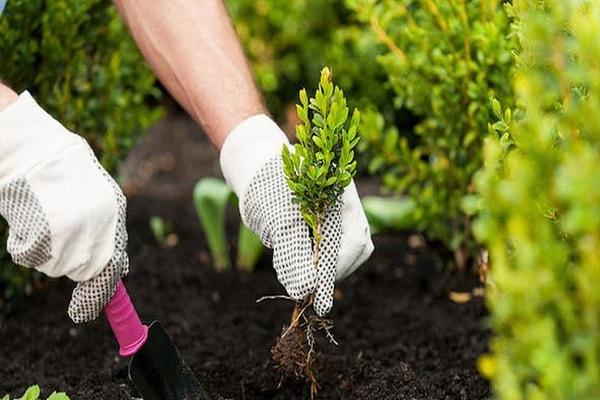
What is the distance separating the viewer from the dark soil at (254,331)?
222 cm

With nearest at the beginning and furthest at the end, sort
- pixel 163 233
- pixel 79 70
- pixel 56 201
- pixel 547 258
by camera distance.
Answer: pixel 547 258
pixel 56 201
pixel 79 70
pixel 163 233

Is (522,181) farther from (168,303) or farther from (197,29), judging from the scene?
(168,303)

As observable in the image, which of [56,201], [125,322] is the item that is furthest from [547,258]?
[125,322]

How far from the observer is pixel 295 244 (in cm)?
191

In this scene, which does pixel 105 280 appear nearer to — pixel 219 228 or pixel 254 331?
pixel 254 331

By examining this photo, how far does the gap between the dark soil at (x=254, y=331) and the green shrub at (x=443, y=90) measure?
10.0 inches

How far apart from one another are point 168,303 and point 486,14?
121cm

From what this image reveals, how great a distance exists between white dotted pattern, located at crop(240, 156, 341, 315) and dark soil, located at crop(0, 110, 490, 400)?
1.04 ft

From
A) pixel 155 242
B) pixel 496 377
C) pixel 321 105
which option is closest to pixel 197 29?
pixel 321 105

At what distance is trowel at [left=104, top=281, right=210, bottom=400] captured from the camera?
199cm

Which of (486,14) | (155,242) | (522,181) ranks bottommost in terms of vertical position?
(155,242)

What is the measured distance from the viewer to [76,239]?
1763 millimetres

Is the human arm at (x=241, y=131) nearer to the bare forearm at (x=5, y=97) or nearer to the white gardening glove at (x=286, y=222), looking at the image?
the white gardening glove at (x=286, y=222)

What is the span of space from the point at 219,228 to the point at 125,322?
122cm
